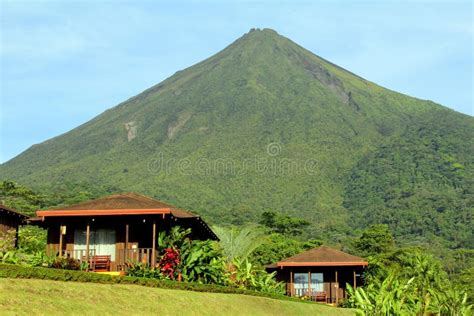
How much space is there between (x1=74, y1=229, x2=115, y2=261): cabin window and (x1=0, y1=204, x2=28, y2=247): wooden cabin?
4.56 metres

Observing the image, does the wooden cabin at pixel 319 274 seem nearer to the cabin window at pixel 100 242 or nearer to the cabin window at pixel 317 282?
the cabin window at pixel 317 282

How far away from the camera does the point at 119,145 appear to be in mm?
195875

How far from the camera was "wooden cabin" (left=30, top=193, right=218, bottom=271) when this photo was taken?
1113 inches

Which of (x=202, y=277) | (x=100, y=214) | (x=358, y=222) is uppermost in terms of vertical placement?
(x=358, y=222)

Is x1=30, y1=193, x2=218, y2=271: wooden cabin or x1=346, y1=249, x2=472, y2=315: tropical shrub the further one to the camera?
x1=30, y1=193, x2=218, y2=271: wooden cabin

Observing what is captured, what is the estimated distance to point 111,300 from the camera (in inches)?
752

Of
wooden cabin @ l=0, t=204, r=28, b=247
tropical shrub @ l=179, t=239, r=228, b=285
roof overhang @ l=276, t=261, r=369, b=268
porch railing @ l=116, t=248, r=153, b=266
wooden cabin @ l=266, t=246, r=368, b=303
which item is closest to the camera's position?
tropical shrub @ l=179, t=239, r=228, b=285

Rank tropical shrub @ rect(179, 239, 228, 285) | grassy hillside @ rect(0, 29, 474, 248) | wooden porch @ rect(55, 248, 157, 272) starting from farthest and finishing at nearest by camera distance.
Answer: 1. grassy hillside @ rect(0, 29, 474, 248)
2. wooden porch @ rect(55, 248, 157, 272)
3. tropical shrub @ rect(179, 239, 228, 285)

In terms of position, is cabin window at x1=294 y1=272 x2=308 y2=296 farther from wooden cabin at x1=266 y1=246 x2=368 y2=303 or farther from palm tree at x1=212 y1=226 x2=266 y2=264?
palm tree at x1=212 y1=226 x2=266 y2=264

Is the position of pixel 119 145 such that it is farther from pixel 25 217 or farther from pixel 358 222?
pixel 25 217

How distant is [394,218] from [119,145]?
81.1 m

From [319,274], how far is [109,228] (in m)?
15.6

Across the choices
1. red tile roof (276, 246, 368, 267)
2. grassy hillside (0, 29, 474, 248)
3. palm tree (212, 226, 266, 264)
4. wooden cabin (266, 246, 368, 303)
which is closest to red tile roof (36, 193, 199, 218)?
red tile roof (276, 246, 368, 267)

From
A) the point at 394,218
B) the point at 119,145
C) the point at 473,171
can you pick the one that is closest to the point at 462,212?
the point at 394,218
